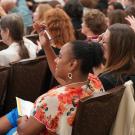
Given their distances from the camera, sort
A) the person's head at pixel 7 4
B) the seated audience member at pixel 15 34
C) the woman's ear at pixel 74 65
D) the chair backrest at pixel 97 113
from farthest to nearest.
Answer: the person's head at pixel 7 4, the seated audience member at pixel 15 34, the woman's ear at pixel 74 65, the chair backrest at pixel 97 113

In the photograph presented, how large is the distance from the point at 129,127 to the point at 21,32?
1.69 m

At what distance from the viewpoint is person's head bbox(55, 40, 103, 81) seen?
2.26 metres

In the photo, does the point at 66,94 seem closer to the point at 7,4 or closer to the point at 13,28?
the point at 13,28

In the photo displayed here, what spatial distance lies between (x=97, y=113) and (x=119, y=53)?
655 millimetres

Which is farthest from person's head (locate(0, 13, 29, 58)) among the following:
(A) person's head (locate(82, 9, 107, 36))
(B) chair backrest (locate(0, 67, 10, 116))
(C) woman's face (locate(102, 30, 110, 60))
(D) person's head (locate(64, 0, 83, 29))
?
(D) person's head (locate(64, 0, 83, 29))

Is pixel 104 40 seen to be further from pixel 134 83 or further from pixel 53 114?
pixel 53 114

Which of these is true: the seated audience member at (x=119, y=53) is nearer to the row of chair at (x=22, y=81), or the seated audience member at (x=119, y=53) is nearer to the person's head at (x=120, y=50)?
the person's head at (x=120, y=50)

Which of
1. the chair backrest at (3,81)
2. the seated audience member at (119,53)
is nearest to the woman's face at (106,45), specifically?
the seated audience member at (119,53)

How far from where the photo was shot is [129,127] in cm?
226

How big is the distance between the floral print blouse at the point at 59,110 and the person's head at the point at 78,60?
14 cm

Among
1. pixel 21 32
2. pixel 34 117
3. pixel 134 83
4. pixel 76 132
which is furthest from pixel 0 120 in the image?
pixel 21 32

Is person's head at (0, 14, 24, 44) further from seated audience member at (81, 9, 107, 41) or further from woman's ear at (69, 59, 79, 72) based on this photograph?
woman's ear at (69, 59, 79, 72)

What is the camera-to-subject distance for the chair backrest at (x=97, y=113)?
80.1 inches

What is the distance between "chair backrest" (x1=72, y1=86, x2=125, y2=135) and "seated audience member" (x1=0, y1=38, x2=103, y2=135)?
0.23 feet
